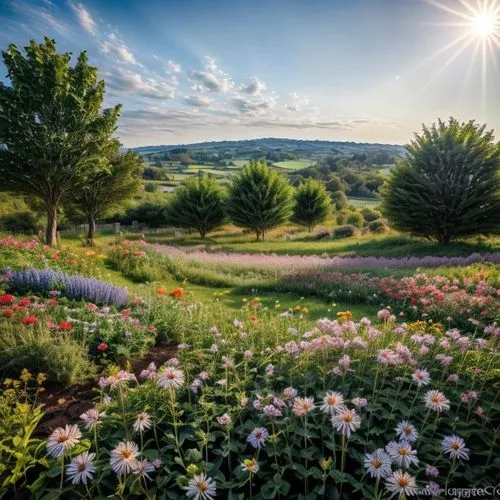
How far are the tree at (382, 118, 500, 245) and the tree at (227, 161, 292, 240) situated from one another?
1331 cm

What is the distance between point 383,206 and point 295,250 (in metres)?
6.57

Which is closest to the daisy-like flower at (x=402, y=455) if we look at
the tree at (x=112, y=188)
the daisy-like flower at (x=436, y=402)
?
the daisy-like flower at (x=436, y=402)

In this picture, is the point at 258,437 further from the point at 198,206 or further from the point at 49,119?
the point at 198,206

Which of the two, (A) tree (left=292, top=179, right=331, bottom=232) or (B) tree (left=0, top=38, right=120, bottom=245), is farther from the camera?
(A) tree (left=292, top=179, right=331, bottom=232)

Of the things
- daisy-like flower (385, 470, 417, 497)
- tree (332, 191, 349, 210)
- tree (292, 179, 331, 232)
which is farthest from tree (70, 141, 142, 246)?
tree (332, 191, 349, 210)

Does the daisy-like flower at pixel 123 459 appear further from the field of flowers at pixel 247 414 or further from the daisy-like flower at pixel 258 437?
the daisy-like flower at pixel 258 437

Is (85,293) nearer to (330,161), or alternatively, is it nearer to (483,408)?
(483,408)

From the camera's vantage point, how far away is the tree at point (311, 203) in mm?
38812

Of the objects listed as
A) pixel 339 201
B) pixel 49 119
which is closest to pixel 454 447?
pixel 49 119

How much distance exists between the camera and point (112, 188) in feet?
91.6

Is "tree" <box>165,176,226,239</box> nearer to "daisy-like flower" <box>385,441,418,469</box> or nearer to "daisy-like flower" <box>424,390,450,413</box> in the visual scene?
"daisy-like flower" <box>424,390,450,413</box>

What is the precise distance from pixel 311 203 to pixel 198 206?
483 inches

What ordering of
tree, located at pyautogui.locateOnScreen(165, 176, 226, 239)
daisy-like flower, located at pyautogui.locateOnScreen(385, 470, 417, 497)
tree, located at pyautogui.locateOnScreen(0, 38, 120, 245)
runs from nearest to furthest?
1. daisy-like flower, located at pyautogui.locateOnScreen(385, 470, 417, 497)
2. tree, located at pyautogui.locateOnScreen(0, 38, 120, 245)
3. tree, located at pyautogui.locateOnScreen(165, 176, 226, 239)

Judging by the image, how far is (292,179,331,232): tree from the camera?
127 ft
